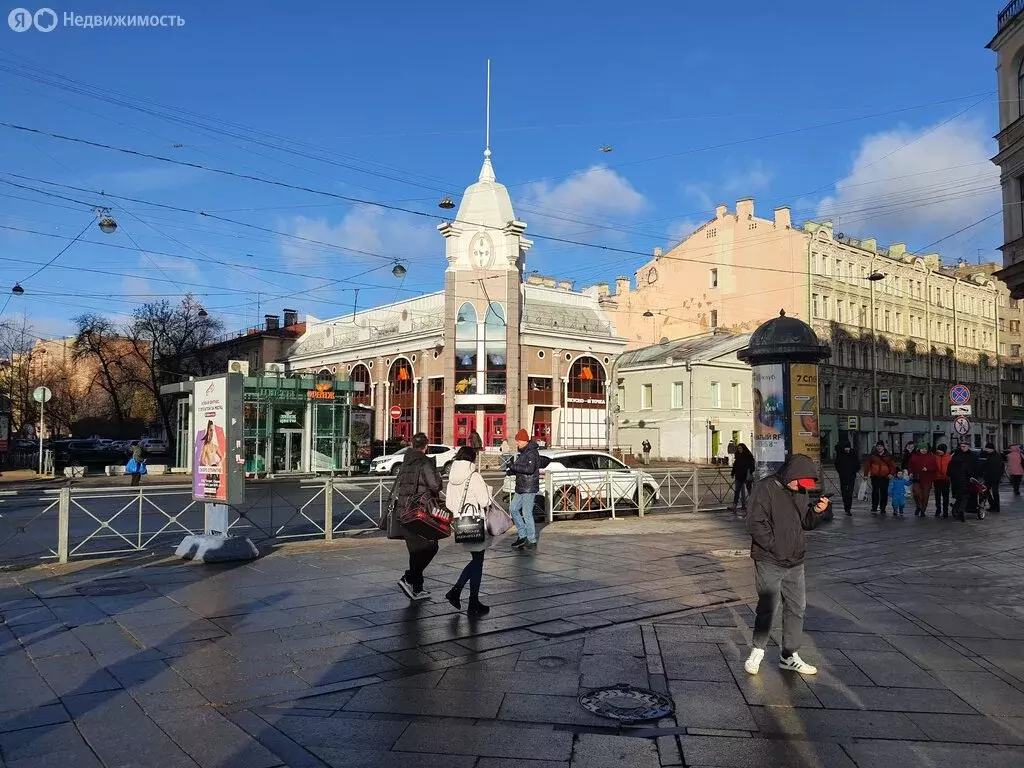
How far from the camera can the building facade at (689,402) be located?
48.1 meters

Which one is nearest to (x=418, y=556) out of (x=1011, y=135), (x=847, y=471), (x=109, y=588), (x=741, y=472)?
(x=109, y=588)

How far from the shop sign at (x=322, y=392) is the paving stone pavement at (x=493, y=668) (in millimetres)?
24335

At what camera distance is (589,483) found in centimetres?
1738

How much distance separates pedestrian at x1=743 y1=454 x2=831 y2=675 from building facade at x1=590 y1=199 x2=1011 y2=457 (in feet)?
143

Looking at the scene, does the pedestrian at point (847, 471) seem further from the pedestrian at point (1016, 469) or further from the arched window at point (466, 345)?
the arched window at point (466, 345)

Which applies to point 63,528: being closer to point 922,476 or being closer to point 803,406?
point 803,406

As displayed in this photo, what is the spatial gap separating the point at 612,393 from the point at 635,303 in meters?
16.4

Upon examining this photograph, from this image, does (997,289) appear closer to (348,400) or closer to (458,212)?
(458,212)

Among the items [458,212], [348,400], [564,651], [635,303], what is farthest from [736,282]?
[564,651]

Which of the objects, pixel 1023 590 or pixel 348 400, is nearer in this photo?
pixel 1023 590

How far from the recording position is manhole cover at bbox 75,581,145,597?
28.3 ft

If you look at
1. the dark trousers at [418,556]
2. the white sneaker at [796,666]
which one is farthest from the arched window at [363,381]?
the white sneaker at [796,666]

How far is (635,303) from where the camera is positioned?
63.5 m

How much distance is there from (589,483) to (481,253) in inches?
1119
